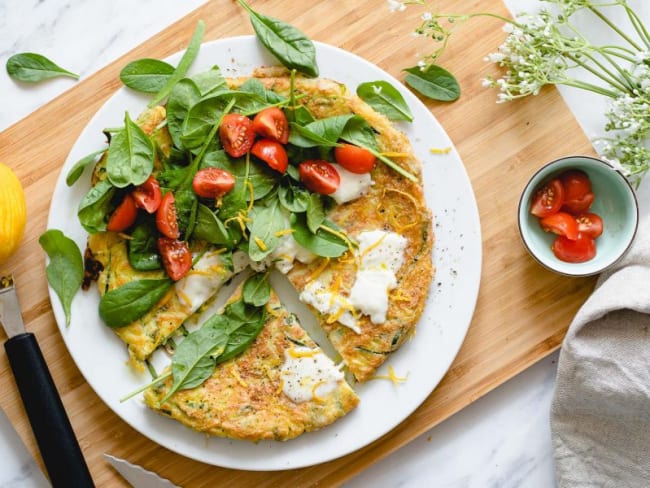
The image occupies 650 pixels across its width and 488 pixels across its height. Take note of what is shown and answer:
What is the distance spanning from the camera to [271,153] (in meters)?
3.81

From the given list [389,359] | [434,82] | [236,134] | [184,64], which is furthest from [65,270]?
[434,82]

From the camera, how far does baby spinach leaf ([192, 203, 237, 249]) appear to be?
3.82 metres

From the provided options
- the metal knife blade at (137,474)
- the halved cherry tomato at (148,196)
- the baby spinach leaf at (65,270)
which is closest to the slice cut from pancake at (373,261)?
the halved cherry tomato at (148,196)

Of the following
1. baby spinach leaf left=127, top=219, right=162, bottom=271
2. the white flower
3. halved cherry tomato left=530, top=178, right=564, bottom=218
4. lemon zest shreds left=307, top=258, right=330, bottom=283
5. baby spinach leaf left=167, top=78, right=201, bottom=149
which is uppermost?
baby spinach leaf left=167, top=78, right=201, bottom=149

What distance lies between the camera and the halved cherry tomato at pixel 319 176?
3.84m

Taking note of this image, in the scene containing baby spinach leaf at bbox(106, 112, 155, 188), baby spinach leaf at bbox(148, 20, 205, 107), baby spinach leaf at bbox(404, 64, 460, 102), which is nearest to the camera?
baby spinach leaf at bbox(106, 112, 155, 188)

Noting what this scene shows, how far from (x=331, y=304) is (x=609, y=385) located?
1.62 metres

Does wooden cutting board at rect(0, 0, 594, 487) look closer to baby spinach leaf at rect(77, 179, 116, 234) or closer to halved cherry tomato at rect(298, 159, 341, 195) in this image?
baby spinach leaf at rect(77, 179, 116, 234)

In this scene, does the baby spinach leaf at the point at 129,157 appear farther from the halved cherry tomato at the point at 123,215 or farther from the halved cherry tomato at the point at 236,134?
the halved cherry tomato at the point at 236,134

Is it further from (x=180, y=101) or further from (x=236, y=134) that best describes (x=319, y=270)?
(x=180, y=101)

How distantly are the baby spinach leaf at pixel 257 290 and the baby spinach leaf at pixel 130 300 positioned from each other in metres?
0.42

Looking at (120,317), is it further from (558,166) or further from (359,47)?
→ (558,166)

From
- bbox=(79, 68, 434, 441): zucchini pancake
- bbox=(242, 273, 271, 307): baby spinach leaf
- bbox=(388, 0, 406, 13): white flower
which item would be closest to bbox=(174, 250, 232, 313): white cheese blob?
bbox=(79, 68, 434, 441): zucchini pancake

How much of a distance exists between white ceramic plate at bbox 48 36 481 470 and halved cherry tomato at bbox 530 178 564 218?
338mm
